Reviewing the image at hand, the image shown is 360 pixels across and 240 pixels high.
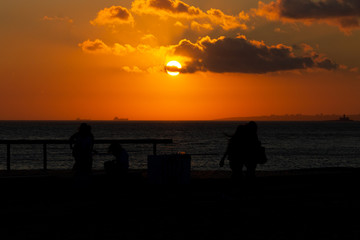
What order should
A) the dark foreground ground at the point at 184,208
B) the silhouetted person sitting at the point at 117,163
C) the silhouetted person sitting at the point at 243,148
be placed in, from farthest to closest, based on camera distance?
the silhouetted person sitting at the point at 117,163
the silhouetted person sitting at the point at 243,148
the dark foreground ground at the point at 184,208

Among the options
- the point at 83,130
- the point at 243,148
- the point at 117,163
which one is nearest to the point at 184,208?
the point at 243,148

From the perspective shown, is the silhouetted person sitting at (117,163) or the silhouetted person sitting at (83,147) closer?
the silhouetted person sitting at (83,147)

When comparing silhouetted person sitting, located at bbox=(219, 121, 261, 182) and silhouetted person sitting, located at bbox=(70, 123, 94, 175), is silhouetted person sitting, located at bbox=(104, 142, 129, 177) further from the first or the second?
silhouetted person sitting, located at bbox=(219, 121, 261, 182)

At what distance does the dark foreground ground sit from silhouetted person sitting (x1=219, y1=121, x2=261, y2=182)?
0.49 m

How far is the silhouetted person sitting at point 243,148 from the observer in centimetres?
1270

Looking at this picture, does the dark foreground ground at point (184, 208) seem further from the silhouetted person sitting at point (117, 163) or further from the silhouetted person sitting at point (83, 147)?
the silhouetted person sitting at point (83, 147)

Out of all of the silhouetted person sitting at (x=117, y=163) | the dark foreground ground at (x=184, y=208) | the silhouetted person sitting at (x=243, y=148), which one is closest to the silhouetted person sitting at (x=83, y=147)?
the dark foreground ground at (x=184, y=208)

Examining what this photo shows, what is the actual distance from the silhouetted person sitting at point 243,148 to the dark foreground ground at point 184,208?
49 centimetres

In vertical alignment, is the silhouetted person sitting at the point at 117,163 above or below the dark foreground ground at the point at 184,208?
above

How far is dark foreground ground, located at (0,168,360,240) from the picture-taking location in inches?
359

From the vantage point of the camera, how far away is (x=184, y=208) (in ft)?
38.0

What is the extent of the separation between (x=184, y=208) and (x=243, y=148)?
215 cm

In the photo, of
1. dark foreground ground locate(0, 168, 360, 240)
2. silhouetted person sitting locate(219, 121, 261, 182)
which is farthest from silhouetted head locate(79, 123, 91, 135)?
silhouetted person sitting locate(219, 121, 261, 182)

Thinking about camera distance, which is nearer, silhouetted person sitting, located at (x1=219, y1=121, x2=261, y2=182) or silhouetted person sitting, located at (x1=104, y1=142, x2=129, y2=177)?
silhouetted person sitting, located at (x1=219, y1=121, x2=261, y2=182)
